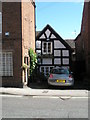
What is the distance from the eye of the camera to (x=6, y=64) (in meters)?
16.6

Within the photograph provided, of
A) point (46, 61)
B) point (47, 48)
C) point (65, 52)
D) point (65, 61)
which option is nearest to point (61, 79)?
point (46, 61)

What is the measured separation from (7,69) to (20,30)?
3062 mm

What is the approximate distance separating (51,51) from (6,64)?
9.11 meters

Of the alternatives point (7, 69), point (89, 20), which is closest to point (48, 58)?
point (89, 20)

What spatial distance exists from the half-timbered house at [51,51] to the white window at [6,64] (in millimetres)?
8337

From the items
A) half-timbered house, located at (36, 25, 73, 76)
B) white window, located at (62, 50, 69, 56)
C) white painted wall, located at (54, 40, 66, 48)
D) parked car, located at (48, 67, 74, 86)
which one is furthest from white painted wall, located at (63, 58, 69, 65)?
parked car, located at (48, 67, 74, 86)

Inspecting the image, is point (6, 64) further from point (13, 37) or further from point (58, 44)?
point (58, 44)

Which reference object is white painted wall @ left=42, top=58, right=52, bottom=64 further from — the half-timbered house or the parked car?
the parked car

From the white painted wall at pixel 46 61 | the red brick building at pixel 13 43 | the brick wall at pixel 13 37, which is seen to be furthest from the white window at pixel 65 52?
the brick wall at pixel 13 37

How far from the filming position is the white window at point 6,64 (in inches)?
647

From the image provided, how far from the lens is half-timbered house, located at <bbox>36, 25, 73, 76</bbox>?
24.7 m

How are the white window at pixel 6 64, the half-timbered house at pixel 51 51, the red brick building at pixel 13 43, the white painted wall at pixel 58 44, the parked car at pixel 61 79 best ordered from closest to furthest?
the parked car at pixel 61 79 < the red brick building at pixel 13 43 < the white window at pixel 6 64 < the half-timbered house at pixel 51 51 < the white painted wall at pixel 58 44

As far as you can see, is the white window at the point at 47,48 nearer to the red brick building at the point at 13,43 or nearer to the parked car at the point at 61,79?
the red brick building at the point at 13,43

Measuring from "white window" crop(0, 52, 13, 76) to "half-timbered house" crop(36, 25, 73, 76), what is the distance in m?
8.34
